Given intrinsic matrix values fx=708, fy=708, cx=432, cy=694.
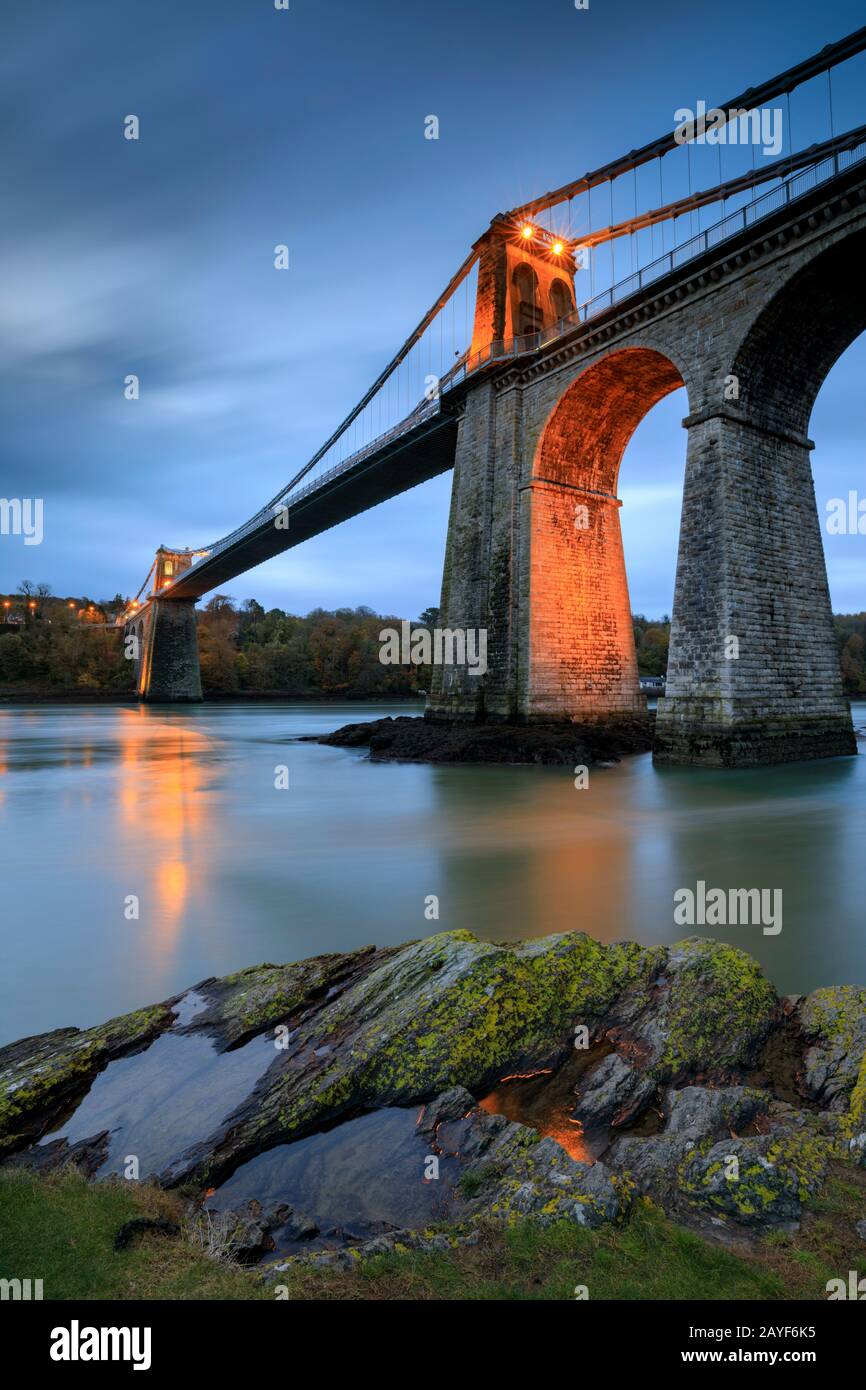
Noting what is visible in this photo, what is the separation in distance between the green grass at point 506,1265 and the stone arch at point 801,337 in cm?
1501

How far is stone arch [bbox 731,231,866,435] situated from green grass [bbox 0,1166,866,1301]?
15009 mm

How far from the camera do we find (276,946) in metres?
4.65

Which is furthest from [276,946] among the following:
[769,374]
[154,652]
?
[154,652]

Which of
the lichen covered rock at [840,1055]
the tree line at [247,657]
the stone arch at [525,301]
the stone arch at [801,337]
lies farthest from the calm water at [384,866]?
the tree line at [247,657]

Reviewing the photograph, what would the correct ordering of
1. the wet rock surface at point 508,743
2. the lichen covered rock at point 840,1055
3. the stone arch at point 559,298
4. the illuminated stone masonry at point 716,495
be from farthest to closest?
the stone arch at point 559,298
the wet rock surface at point 508,743
the illuminated stone masonry at point 716,495
the lichen covered rock at point 840,1055

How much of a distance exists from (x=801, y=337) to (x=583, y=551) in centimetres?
764

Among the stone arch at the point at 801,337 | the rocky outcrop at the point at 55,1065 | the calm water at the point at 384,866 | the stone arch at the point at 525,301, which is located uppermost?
the stone arch at the point at 525,301

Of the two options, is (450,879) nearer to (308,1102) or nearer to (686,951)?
(686,951)

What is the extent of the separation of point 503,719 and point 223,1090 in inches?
667

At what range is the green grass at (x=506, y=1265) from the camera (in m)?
1.63

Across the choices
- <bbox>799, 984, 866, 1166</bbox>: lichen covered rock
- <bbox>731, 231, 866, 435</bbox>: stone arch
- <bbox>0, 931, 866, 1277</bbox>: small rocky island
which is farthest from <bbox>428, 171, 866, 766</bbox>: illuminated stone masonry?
<bbox>0, 931, 866, 1277</bbox>: small rocky island

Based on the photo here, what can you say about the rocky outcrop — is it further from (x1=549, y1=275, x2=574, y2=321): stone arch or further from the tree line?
the tree line

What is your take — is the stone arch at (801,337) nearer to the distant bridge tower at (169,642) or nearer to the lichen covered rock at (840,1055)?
the lichen covered rock at (840,1055)

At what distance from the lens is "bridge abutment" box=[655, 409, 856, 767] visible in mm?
13586
